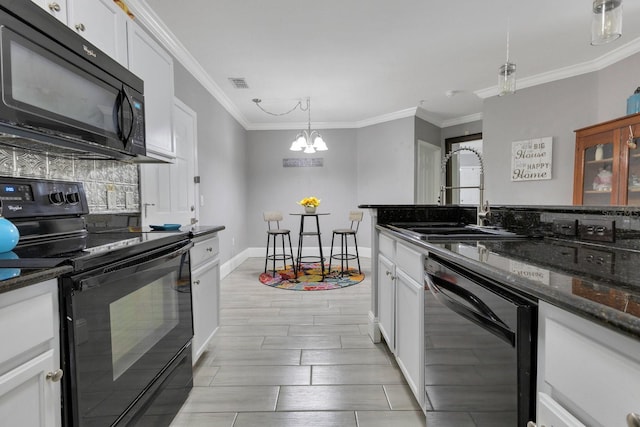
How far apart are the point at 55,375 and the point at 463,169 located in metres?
9.32

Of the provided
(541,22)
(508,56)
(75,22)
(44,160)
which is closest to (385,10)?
(541,22)

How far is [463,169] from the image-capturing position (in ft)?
28.6

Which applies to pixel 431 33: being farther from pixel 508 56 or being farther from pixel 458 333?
pixel 458 333

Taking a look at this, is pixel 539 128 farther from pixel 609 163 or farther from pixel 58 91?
pixel 58 91

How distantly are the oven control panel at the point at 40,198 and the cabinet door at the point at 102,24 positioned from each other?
0.70m

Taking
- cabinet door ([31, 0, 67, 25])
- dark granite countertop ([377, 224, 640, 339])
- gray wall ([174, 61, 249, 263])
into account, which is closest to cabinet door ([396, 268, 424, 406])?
dark granite countertop ([377, 224, 640, 339])

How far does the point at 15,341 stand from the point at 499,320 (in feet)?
3.87

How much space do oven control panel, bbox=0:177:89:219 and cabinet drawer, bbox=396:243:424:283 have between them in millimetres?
1672

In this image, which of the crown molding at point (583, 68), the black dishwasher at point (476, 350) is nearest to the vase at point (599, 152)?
the crown molding at point (583, 68)

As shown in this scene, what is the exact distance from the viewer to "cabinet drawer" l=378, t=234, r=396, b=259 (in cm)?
193

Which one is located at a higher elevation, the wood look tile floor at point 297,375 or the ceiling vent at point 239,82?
the ceiling vent at point 239,82

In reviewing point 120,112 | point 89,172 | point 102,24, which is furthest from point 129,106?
point 89,172

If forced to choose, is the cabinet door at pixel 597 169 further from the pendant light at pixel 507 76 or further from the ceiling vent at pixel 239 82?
the ceiling vent at pixel 239 82

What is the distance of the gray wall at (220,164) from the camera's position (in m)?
3.62
